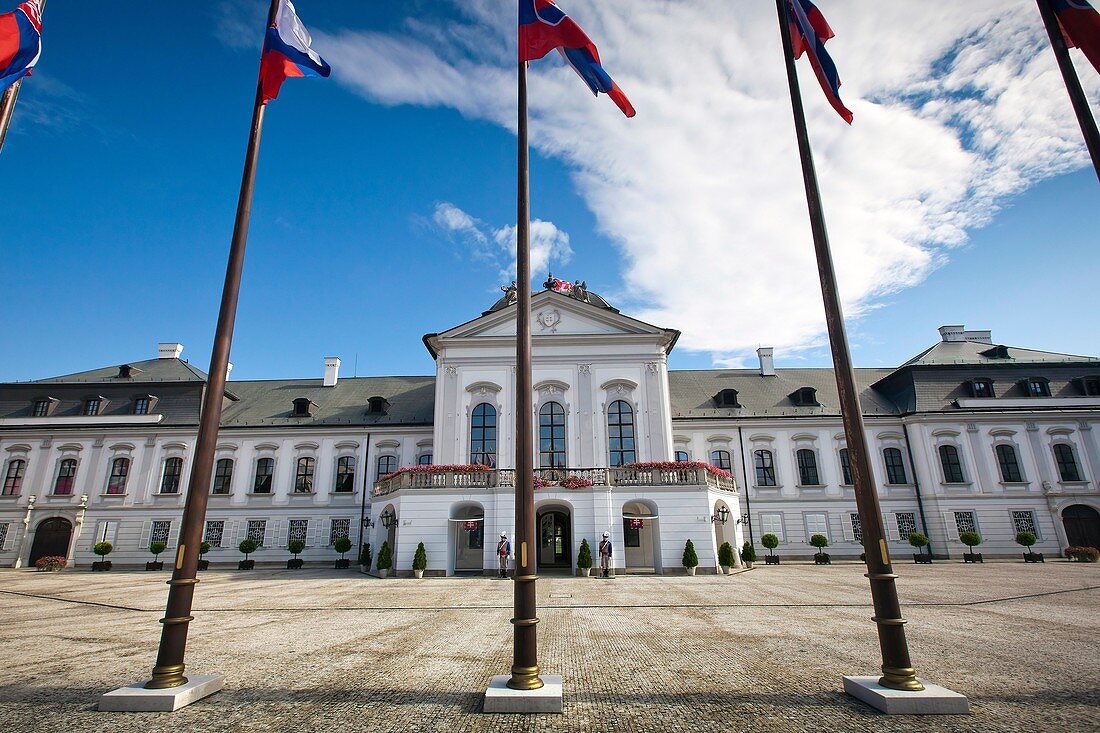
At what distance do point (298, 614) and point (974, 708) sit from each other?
39.2ft

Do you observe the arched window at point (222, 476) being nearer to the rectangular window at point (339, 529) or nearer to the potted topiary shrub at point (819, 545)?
the rectangular window at point (339, 529)

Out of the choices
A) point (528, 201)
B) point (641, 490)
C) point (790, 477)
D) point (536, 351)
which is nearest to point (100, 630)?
point (528, 201)

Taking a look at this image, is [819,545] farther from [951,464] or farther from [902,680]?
[902,680]

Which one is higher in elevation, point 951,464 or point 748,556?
point 951,464

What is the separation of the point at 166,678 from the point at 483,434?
71.7 feet

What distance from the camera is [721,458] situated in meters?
32.9

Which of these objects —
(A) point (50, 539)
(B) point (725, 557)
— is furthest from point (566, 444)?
(A) point (50, 539)

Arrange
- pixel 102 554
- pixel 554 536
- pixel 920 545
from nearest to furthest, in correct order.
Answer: pixel 554 536, pixel 920 545, pixel 102 554

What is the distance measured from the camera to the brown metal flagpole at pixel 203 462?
5758mm

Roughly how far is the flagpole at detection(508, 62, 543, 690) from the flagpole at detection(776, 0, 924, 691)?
3322 mm

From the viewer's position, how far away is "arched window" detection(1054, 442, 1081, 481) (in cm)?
3050

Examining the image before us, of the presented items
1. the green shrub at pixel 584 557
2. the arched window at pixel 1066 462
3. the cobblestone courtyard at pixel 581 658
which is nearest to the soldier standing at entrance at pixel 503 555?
the green shrub at pixel 584 557

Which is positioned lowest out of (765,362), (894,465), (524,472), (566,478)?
(524,472)

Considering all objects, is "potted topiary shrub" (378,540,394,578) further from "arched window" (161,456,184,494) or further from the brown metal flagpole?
"arched window" (161,456,184,494)
